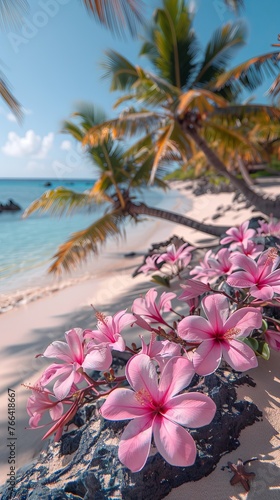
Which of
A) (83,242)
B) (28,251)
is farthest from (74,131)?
(28,251)

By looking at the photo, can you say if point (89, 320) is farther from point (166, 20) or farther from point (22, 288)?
point (166, 20)

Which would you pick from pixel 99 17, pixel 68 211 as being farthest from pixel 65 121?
pixel 99 17

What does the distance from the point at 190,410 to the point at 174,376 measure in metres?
0.08

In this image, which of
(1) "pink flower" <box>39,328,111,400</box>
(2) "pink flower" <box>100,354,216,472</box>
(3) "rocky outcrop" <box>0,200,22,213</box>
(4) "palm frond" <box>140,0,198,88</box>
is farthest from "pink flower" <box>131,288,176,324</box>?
(3) "rocky outcrop" <box>0,200,22,213</box>

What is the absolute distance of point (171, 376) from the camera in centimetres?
67

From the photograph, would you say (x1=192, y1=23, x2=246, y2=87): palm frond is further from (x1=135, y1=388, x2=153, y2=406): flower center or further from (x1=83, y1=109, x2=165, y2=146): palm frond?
(x1=135, y1=388, x2=153, y2=406): flower center

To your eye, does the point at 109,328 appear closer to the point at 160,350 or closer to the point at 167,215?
the point at 160,350

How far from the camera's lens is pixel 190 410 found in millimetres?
612

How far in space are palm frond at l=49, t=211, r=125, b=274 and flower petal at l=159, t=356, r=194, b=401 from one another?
4.71 m

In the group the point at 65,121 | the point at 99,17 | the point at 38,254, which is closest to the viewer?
the point at 99,17

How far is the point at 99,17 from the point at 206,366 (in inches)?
184

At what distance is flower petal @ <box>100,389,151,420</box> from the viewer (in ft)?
2.10

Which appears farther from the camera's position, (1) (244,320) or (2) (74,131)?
(2) (74,131)

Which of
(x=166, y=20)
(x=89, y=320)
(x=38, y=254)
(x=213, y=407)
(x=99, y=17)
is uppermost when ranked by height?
(x=166, y=20)
